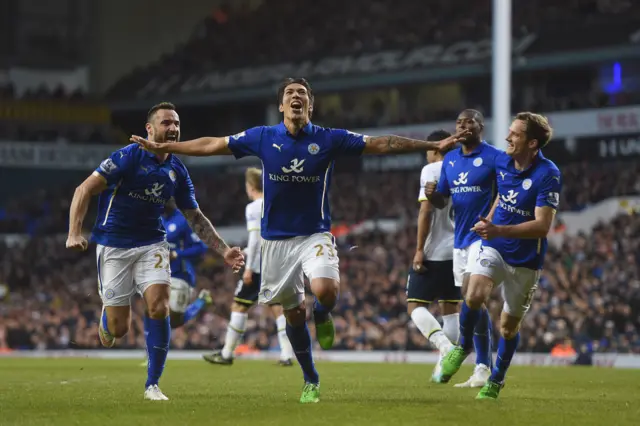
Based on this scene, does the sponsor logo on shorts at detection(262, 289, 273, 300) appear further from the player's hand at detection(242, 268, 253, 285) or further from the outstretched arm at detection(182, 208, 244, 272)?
the player's hand at detection(242, 268, 253, 285)

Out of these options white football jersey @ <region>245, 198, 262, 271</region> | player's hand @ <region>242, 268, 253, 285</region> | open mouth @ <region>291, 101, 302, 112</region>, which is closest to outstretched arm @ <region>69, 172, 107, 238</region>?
open mouth @ <region>291, 101, 302, 112</region>

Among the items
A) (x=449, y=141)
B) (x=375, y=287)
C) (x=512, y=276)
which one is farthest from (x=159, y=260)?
(x=375, y=287)

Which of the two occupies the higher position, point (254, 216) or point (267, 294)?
point (254, 216)

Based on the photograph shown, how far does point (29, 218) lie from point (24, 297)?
8006mm

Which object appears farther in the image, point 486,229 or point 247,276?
point 247,276

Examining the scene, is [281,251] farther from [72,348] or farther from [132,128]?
[132,128]

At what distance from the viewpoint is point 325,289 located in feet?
29.9

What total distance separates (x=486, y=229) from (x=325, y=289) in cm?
136

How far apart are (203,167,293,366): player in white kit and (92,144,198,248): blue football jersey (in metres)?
4.50

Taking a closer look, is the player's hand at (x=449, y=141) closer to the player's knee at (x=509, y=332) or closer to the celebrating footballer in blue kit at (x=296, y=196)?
the celebrating footballer in blue kit at (x=296, y=196)

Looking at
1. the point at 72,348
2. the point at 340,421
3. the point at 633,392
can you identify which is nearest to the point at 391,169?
the point at 72,348

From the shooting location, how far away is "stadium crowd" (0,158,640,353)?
20938 mm

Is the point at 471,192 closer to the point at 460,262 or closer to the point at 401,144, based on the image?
the point at 460,262

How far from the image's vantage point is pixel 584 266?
2314 cm
